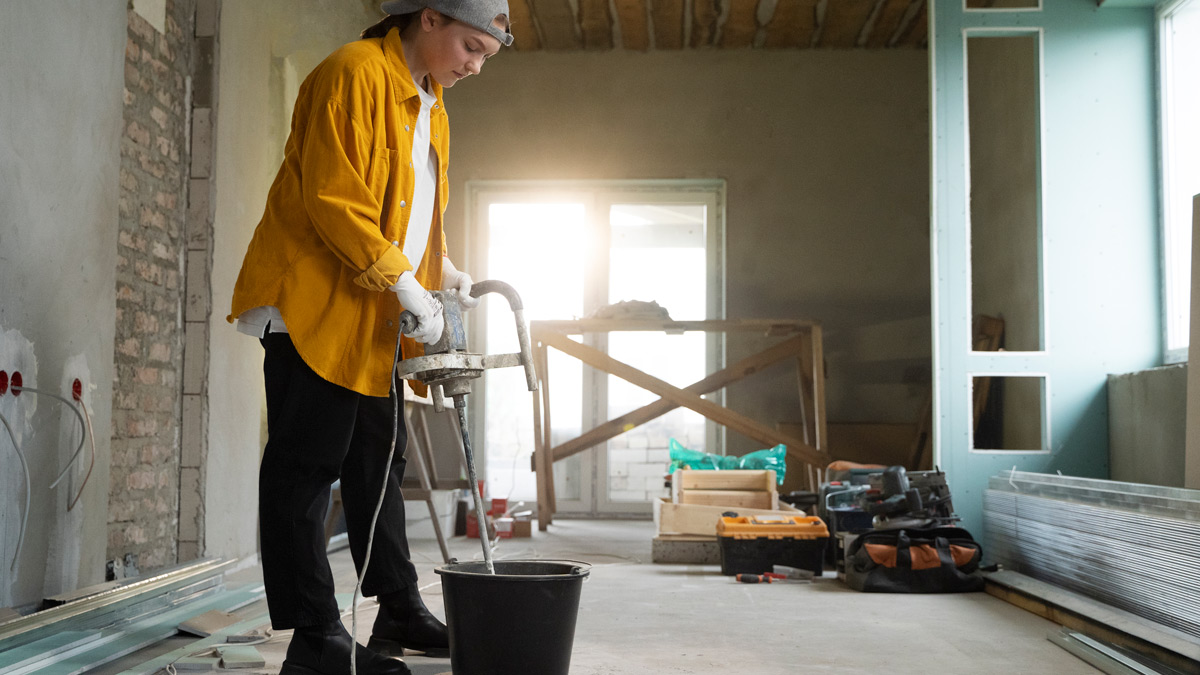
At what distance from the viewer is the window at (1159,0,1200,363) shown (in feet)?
12.3

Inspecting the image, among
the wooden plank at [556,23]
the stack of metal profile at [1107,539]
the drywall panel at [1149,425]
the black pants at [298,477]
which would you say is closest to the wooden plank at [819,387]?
the stack of metal profile at [1107,539]

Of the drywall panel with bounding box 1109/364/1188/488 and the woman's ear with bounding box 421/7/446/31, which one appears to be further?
the drywall panel with bounding box 1109/364/1188/488

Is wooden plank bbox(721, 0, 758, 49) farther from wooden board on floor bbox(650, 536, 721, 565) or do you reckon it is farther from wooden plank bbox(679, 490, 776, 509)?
wooden board on floor bbox(650, 536, 721, 565)

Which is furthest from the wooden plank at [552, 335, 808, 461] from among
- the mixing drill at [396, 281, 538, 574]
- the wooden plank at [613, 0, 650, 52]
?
the mixing drill at [396, 281, 538, 574]

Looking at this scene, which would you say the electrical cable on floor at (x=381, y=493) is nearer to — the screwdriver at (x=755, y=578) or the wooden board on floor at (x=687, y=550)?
the screwdriver at (x=755, y=578)

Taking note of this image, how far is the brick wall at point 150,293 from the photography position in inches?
124

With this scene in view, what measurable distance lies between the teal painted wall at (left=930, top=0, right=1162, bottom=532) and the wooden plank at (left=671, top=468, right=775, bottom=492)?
2.86 ft

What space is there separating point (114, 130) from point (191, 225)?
0.61 metres

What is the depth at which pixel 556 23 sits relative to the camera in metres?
6.57

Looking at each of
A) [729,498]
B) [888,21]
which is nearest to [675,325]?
[729,498]

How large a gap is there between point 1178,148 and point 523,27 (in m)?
4.19

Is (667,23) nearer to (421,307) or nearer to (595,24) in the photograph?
(595,24)

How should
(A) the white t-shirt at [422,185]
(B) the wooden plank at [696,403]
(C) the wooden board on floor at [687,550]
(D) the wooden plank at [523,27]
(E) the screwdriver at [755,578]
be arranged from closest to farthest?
(A) the white t-shirt at [422,185], (E) the screwdriver at [755,578], (C) the wooden board on floor at [687,550], (B) the wooden plank at [696,403], (D) the wooden plank at [523,27]

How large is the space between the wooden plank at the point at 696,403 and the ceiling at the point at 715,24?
7.38 feet
